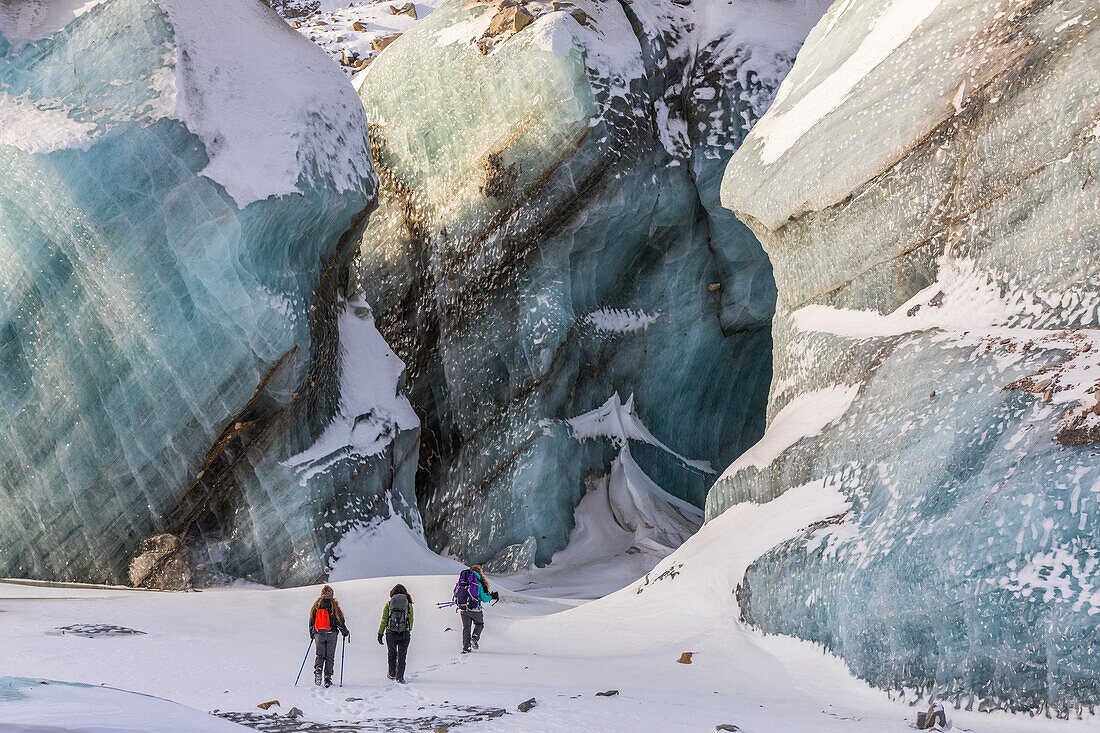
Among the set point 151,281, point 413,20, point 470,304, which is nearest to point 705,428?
point 470,304

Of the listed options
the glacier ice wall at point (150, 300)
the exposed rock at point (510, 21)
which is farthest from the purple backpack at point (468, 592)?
the exposed rock at point (510, 21)

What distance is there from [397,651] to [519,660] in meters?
1.21

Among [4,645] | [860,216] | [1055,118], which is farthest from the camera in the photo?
[860,216]

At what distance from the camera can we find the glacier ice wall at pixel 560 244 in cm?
1738

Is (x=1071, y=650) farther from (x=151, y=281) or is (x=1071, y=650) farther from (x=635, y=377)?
(x=635, y=377)

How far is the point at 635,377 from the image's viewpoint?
1862 centimetres

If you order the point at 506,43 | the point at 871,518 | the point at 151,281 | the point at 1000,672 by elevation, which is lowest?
the point at 1000,672

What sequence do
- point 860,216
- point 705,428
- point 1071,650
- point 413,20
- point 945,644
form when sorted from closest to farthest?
point 1071,650, point 945,644, point 860,216, point 705,428, point 413,20

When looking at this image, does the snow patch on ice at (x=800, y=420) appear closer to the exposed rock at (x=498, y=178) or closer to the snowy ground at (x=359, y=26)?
the exposed rock at (x=498, y=178)

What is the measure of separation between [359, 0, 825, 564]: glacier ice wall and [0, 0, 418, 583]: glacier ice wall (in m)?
4.04

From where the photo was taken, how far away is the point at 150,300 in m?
12.9

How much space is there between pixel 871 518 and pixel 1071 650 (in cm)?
201

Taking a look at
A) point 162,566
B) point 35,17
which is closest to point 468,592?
point 162,566

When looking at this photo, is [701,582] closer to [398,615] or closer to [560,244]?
[398,615]
